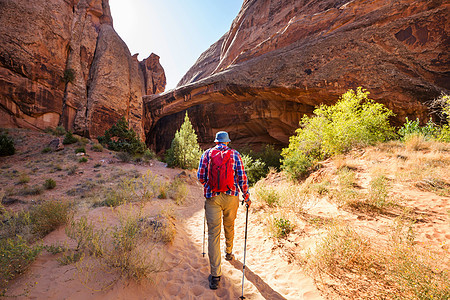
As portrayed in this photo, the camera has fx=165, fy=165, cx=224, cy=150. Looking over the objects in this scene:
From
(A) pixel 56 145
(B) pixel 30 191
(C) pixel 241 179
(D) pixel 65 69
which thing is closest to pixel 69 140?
(A) pixel 56 145

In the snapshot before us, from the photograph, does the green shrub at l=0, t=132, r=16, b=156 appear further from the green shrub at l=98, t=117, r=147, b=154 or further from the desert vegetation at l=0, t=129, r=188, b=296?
the green shrub at l=98, t=117, r=147, b=154

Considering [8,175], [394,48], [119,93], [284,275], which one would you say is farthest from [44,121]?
[394,48]

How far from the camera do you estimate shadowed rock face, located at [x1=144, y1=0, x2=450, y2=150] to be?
31.8 feet

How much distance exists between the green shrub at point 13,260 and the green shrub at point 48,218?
108 cm

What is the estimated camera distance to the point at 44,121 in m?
15.5

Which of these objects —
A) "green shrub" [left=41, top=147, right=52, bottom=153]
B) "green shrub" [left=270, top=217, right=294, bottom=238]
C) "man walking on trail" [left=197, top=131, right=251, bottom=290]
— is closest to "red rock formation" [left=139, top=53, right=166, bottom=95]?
"green shrub" [left=41, top=147, right=52, bottom=153]

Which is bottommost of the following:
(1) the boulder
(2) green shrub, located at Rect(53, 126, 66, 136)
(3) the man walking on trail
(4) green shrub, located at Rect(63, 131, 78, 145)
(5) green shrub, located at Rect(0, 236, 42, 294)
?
(5) green shrub, located at Rect(0, 236, 42, 294)

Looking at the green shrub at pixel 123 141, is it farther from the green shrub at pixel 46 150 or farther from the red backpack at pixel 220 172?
the red backpack at pixel 220 172

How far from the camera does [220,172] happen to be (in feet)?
7.73

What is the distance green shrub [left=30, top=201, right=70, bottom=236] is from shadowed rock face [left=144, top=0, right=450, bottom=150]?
44.6 feet

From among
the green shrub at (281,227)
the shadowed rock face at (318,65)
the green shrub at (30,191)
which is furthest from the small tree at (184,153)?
the green shrub at (281,227)

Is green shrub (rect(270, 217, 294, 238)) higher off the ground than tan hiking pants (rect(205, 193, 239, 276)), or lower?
lower

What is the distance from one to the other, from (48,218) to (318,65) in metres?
15.1

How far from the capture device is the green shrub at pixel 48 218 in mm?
3107
